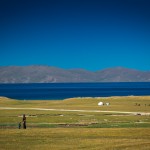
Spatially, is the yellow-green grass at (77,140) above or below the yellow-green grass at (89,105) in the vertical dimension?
below

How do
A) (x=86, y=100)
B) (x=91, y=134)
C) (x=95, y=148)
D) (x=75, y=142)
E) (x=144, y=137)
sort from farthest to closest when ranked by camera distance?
(x=86, y=100)
(x=91, y=134)
(x=144, y=137)
(x=75, y=142)
(x=95, y=148)

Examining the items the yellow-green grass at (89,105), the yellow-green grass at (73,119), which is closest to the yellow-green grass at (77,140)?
the yellow-green grass at (73,119)

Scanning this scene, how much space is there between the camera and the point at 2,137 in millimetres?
35938

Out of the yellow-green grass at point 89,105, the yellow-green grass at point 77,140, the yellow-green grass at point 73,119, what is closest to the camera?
the yellow-green grass at point 77,140

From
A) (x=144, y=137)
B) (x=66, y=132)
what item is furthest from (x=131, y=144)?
(x=66, y=132)

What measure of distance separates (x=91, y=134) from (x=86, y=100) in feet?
253

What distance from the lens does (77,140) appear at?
34031 millimetres

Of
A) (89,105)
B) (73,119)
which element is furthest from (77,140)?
(89,105)

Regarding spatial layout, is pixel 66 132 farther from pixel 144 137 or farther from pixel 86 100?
pixel 86 100

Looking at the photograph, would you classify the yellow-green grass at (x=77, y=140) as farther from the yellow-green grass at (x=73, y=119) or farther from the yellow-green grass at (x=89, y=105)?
the yellow-green grass at (x=89, y=105)

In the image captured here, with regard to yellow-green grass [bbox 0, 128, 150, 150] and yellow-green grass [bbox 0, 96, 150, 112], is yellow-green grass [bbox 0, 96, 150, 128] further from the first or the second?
yellow-green grass [bbox 0, 128, 150, 150]

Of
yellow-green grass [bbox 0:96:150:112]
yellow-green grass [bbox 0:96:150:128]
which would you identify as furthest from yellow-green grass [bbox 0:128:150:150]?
yellow-green grass [bbox 0:96:150:112]

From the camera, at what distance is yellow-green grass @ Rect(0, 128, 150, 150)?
3028 centimetres

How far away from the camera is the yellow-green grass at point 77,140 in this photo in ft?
99.3
